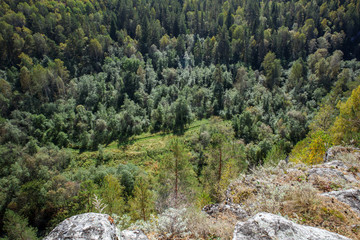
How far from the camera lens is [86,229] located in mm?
5598

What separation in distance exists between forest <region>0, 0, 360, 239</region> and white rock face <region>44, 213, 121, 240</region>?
13.4 m

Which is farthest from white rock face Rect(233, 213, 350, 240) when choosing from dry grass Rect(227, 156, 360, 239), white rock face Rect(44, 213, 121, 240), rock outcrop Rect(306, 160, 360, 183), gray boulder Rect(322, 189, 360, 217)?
rock outcrop Rect(306, 160, 360, 183)

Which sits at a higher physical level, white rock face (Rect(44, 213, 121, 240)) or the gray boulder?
white rock face (Rect(44, 213, 121, 240))

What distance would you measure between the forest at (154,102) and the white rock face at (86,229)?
529 inches

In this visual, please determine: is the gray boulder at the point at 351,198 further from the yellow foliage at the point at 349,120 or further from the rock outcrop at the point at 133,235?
the yellow foliage at the point at 349,120

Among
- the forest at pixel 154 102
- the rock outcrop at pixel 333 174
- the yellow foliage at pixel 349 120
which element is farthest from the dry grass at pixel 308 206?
the yellow foliage at pixel 349 120

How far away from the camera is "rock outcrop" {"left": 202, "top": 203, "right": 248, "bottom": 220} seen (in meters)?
9.41

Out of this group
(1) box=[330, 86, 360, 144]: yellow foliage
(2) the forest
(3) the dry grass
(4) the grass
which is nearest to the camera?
(3) the dry grass

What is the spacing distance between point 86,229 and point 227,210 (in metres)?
7.12

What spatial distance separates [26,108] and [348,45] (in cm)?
13860

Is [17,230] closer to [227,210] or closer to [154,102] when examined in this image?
[227,210]

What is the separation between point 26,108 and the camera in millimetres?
60469

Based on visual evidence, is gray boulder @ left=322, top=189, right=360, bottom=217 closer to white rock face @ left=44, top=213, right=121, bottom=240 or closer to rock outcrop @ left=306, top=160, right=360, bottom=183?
rock outcrop @ left=306, top=160, right=360, bottom=183

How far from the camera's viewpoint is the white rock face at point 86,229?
5.49m
